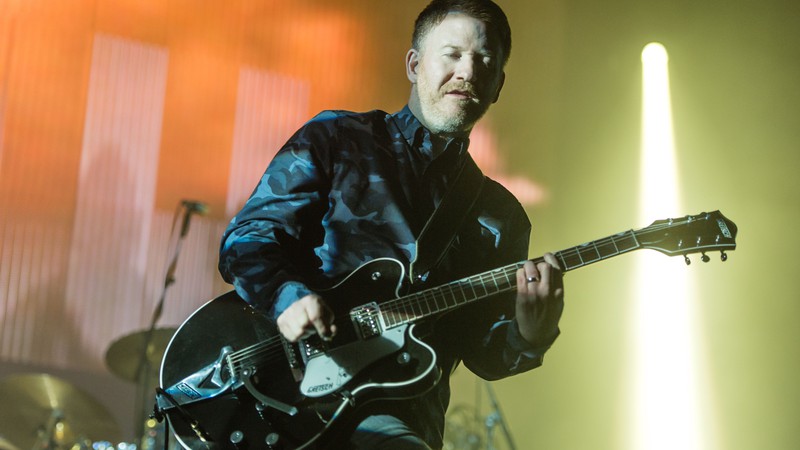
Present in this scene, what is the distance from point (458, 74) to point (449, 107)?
0.33 feet

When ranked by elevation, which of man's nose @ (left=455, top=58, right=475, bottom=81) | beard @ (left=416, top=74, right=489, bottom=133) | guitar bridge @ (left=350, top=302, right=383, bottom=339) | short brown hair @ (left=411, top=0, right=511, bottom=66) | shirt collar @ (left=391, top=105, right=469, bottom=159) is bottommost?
guitar bridge @ (left=350, top=302, right=383, bottom=339)

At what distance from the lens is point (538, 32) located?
6.35 meters

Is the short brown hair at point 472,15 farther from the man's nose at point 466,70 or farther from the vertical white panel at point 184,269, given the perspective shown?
the vertical white panel at point 184,269

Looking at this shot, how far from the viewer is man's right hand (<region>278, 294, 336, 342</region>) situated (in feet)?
5.85

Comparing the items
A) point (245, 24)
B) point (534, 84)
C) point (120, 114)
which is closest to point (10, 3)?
point (120, 114)

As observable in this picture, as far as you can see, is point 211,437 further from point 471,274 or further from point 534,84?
point 534,84

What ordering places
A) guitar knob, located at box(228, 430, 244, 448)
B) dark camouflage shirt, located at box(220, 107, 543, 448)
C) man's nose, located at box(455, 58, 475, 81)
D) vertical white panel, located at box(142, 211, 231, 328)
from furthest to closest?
1. vertical white panel, located at box(142, 211, 231, 328)
2. man's nose, located at box(455, 58, 475, 81)
3. dark camouflage shirt, located at box(220, 107, 543, 448)
4. guitar knob, located at box(228, 430, 244, 448)

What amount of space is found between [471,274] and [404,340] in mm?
513

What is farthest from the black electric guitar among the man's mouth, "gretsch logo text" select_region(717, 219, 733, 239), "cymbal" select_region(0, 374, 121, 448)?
"cymbal" select_region(0, 374, 121, 448)

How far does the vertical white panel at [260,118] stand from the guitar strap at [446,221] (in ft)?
13.3

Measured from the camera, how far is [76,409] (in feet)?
15.9

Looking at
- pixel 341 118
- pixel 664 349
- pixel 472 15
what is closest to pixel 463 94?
pixel 472 15

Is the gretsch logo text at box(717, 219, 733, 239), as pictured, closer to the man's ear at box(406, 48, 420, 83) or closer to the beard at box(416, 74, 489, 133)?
the beard at box(416, 74, 489, 133)

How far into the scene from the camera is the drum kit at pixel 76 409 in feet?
15.0
